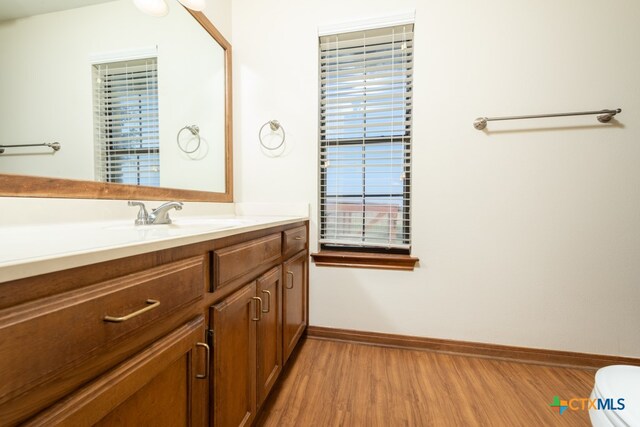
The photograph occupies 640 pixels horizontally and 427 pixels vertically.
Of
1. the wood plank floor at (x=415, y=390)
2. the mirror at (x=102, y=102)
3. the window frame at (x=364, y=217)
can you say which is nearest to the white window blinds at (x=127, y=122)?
the mirror at (x=102, y=102)

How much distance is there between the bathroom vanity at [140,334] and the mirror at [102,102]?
60 centimetres

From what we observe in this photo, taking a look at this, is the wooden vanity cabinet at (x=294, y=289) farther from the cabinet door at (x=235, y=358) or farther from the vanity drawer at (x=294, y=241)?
the cabinet door at (x=235, y=358)

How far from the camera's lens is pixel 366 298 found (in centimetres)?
172

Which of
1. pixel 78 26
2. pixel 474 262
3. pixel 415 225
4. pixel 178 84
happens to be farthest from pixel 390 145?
pixel 78 26

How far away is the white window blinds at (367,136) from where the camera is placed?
1.66 metres

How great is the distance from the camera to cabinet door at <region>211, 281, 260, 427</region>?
74 centimetres

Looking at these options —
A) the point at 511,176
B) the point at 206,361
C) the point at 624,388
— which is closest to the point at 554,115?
the point at 511,176

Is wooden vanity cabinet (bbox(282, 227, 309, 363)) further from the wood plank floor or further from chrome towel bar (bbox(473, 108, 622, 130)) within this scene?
chrome towel bar (bbox(473, 108, 622, 130))

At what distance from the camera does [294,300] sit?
1.47 metres

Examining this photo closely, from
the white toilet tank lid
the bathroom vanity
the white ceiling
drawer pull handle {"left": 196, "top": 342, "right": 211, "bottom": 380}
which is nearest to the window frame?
the bathroom vanity

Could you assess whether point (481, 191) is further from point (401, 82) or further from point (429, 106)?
point (401, 82)


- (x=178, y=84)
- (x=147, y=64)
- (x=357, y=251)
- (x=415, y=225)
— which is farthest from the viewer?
(x=357, y=251)

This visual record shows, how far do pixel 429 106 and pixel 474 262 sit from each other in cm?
98

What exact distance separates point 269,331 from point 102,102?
1128mm
